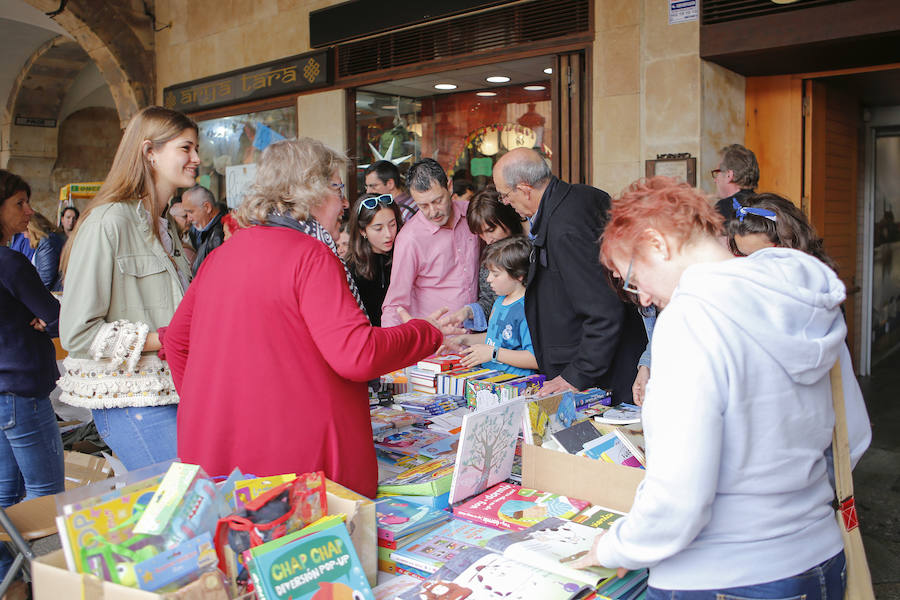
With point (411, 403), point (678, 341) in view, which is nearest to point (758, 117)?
point (411, 403)

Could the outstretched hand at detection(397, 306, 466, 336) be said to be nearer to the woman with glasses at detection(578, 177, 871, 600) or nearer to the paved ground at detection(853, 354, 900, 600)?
the woman with glasses at detection(578, 177, 871, 600)

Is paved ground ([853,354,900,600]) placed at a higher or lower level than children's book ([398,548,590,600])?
lower

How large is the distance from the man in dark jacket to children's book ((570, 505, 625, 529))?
4.81 m

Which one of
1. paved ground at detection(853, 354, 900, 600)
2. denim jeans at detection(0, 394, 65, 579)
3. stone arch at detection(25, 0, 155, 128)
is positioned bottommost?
paved ground at detection(853, 354, 900, 600)

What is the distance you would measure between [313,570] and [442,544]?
46cm

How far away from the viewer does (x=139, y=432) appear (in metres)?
2.29

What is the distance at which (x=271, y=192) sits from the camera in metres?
1.92

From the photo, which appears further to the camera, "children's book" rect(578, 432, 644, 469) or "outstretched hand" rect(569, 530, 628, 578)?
"children's book" rect(578, 432, 644, 469)

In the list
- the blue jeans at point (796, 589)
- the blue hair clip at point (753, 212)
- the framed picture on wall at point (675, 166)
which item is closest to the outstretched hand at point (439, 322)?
the blue jeans at point (796, 589)

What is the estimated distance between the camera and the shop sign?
271 inches

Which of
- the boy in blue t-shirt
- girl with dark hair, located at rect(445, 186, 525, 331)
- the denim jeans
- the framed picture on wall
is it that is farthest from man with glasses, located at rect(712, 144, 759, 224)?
the denim jeans

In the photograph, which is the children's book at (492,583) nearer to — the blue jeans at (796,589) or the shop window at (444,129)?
the blue jeans at (796,589)

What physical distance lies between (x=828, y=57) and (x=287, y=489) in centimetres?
446

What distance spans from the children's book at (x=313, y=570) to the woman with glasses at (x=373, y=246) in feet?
8.68
